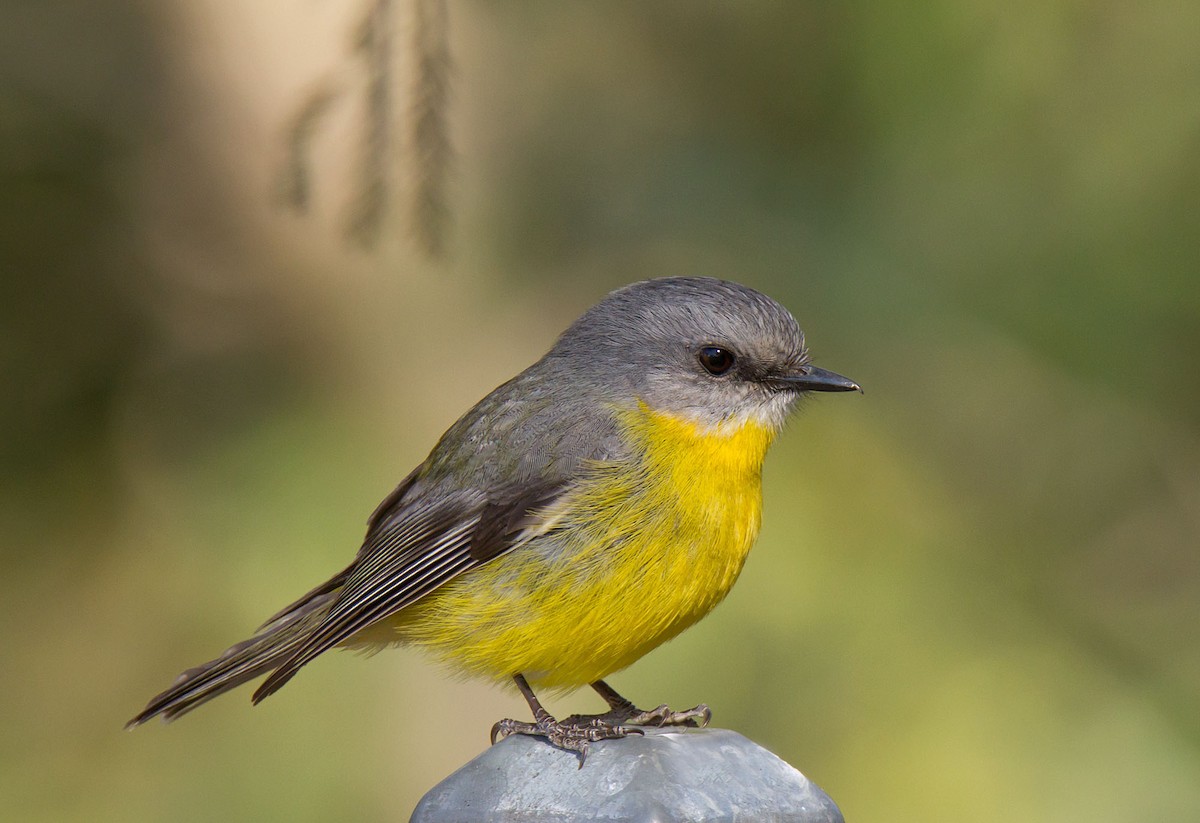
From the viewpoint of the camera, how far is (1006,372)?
18.1 ft

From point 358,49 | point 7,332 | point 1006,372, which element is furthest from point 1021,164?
point 7,332

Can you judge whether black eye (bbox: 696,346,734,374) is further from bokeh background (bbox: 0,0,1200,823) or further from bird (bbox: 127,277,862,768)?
bokeh background (bbox: 0,0,1200,823)

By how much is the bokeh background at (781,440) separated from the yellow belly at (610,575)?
1641 mm

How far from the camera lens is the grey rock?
5.84ft

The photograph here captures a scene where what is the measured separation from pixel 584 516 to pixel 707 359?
0.62 m

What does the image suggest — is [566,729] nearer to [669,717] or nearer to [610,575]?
[669,717]

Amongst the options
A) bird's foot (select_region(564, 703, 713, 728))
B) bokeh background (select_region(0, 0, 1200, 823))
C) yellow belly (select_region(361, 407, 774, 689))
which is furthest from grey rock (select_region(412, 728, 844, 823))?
bokeh background (select_region(0, 0, 1200, 823))

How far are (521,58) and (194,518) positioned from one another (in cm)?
280

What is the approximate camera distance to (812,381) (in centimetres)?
350

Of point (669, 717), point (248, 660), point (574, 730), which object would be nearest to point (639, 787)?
point (574, 730)

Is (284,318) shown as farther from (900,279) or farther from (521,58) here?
(900,279)

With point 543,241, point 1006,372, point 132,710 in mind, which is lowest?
point 1006,372

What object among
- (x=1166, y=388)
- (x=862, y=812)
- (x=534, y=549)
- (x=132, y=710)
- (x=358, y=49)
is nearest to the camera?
(x=358, y=49)

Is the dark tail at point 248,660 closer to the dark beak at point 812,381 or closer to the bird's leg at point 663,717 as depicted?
the bird's leg at point 663,717
